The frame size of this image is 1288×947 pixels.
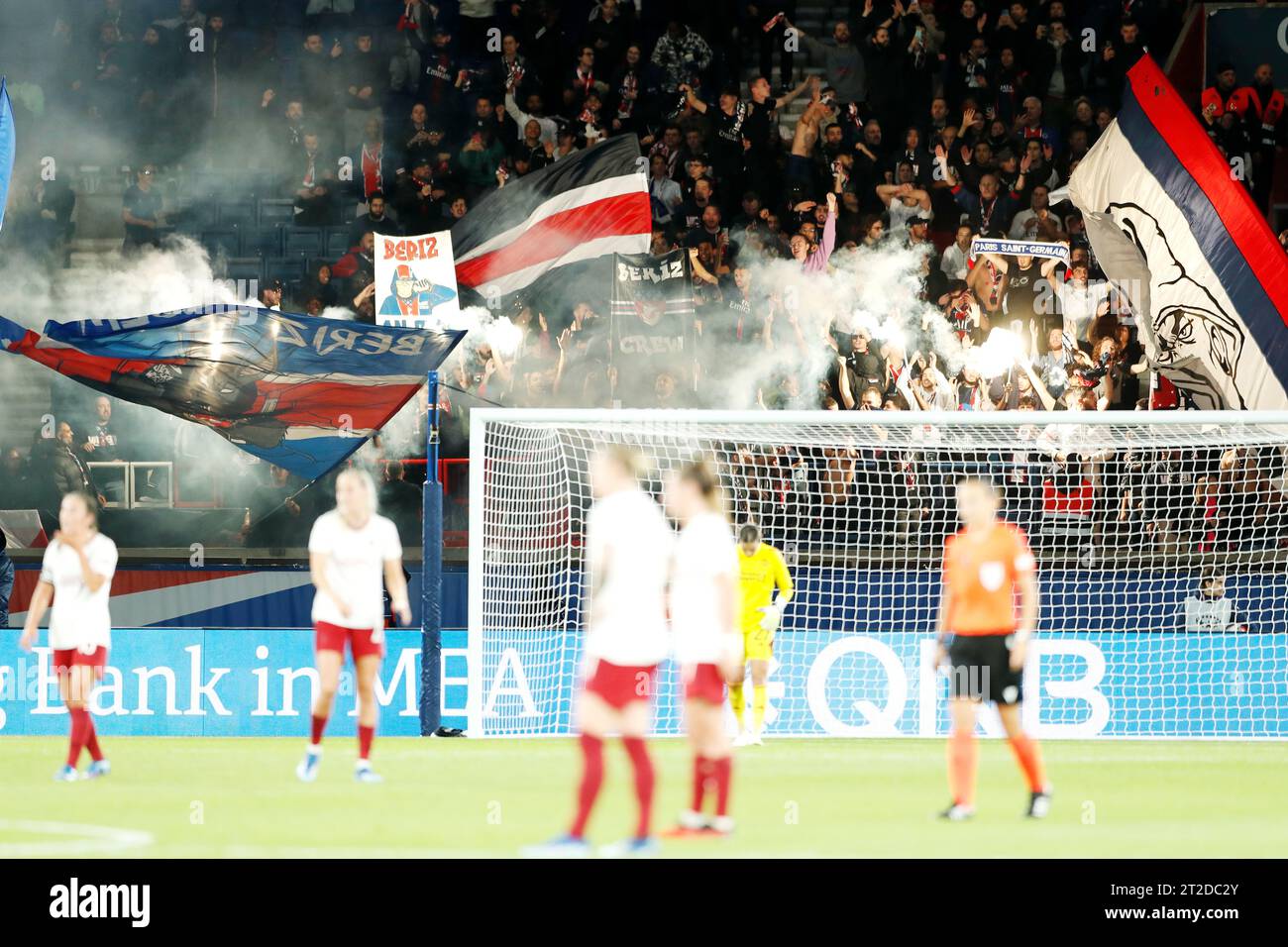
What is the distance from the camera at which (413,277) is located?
46.4 feet

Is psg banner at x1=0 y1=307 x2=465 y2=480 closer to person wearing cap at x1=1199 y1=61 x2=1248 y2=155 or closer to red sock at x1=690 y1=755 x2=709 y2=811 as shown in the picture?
red sock at x1=690 y1=755 x2=709 y2=811

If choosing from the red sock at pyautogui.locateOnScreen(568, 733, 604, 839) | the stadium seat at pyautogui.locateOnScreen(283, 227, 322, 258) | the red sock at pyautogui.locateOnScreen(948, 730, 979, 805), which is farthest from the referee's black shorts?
the stadium seat at pyautogui.locateOnScreen(283, 227, 322, 258)

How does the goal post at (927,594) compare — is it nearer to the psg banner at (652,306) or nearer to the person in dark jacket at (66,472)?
the psg banner at (652,306)

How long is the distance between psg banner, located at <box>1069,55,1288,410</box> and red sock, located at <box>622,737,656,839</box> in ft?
27.7

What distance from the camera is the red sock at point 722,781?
6438 millimetres

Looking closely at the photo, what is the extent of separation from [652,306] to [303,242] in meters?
3.99

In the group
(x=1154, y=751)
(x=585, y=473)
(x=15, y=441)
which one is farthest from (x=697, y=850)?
(x=15, y=441)

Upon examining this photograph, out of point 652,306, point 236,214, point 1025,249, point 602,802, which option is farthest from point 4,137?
point 1025,249

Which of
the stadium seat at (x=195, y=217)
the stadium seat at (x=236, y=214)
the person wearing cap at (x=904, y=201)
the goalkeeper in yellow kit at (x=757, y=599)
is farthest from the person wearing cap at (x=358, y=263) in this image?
the goalkeeper in yellow kit at (x=757, y=599)

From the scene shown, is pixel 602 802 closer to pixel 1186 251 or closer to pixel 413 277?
pixel 413 277

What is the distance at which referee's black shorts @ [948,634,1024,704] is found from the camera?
696 centimetres

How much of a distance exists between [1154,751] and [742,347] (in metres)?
5.73

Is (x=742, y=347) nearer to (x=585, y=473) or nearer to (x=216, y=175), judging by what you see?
(x=585, y=473)

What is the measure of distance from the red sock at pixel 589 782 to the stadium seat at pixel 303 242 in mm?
12092
